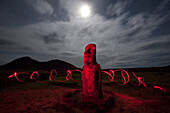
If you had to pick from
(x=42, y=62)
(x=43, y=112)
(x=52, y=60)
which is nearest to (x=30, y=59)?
(x=42, y=62)

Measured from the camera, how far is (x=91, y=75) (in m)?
6.27

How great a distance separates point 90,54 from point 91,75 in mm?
1704

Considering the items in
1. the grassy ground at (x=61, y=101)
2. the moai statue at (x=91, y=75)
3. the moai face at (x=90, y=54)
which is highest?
the moai face at (x=90, y=54)

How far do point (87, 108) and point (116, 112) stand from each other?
6.13ft

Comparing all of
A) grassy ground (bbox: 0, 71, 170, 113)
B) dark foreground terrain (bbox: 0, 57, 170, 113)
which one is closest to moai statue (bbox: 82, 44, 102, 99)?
dark foreground terrain (bbox: 0, 57, 170, 113)

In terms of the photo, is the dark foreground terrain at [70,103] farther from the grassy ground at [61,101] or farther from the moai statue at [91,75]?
the moai statue at [91,75]

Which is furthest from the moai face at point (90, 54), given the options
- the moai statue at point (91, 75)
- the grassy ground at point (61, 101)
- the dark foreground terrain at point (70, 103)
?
the grassy ground at point (61, 101)

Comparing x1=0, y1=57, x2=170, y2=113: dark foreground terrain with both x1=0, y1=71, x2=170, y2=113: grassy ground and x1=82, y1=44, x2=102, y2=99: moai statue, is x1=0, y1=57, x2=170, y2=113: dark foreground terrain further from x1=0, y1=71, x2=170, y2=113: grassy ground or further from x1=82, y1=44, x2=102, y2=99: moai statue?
x1=82, y1=44, x2=102, y2=99: moai statue

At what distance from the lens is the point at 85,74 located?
6488 millimetres

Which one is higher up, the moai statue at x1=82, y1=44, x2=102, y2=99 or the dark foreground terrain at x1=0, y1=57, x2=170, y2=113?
the moai statue at x1=82, y1=44, x2=102, y2=99

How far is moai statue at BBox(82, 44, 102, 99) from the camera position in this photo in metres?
6.16

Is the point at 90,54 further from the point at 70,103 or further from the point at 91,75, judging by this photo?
the point at 70,103

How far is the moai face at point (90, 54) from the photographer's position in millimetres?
6521

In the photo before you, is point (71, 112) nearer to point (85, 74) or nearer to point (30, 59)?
point (85, 74)
